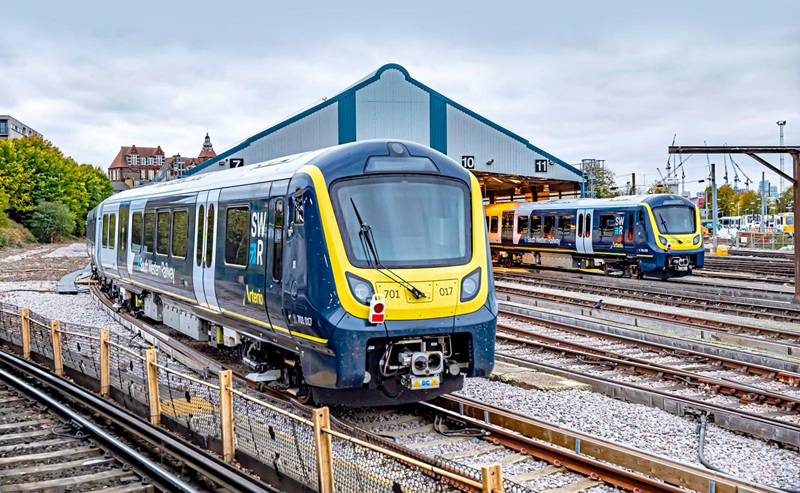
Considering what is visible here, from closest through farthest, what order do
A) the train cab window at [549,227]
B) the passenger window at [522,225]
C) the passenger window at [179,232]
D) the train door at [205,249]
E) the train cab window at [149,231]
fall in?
1. the train door at [205,249]
2. the passenger window at [179,232]
3. the train cab window at [149,231]
4. the train cab window at [549,227]
5. the passenger window at [522,225]

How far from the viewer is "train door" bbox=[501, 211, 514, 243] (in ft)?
102

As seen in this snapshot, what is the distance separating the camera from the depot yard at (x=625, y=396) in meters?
6.98

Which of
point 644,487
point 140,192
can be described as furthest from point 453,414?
point 140,192

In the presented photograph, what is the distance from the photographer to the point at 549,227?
28625 millimetres

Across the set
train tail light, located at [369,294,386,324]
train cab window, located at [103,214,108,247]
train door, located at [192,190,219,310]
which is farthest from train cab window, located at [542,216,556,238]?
train tail light, located at [369,294,386,324]

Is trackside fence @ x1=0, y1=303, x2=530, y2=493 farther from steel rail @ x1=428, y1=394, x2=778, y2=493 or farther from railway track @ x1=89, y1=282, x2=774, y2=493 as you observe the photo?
steel rail @ x1=428, y1=394, x2=778, y2=493

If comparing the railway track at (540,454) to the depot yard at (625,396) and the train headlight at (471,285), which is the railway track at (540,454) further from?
the train headlight at (471,285)

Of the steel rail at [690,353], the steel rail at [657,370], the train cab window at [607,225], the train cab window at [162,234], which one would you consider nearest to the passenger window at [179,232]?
the train cab window at [162,234]

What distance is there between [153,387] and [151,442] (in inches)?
32.7

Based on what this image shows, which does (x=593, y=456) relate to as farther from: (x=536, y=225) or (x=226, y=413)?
(x=536, y=225)

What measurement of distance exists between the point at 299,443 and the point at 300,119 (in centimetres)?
2121

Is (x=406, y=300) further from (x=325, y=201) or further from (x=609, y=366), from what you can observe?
(x=609, y=366)

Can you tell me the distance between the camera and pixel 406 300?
7785 millimetres

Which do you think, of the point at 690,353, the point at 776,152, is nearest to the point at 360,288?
the point at 690,353
